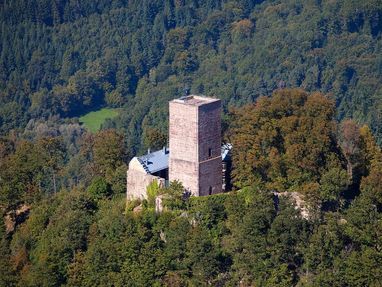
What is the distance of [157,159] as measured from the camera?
206ft

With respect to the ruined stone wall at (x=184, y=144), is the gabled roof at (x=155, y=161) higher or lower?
lower

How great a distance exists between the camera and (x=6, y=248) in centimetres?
6794

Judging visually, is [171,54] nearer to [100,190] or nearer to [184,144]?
[100,190]

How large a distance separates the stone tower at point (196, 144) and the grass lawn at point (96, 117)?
58064mm

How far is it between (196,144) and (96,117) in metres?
64.2

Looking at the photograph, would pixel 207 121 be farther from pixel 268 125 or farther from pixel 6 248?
pixel 6 248

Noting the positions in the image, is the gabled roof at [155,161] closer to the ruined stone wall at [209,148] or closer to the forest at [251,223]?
the forest at [251,223]

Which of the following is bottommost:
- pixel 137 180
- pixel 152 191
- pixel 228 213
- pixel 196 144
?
pixel 228 213

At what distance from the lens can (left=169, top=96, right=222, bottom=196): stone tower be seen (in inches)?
2350

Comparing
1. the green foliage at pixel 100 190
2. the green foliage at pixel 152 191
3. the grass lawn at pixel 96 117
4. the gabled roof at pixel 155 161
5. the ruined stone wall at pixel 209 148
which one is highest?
the ruined stone wall at pixel 209 148

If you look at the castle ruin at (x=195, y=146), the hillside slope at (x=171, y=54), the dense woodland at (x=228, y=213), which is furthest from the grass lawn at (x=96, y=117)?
the castle ruin at (x=195, y=146)

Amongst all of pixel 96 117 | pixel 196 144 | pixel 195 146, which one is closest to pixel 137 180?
pixel 195 146

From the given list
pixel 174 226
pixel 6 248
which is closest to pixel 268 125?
pixel 174 226

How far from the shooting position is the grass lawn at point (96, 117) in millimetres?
119863
